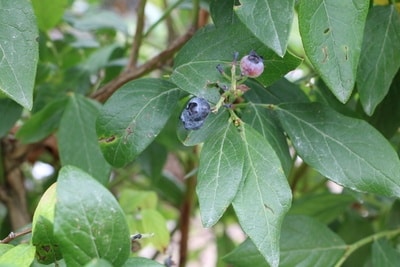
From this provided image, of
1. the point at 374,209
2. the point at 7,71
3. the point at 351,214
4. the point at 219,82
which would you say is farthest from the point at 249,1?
the point at 374,209

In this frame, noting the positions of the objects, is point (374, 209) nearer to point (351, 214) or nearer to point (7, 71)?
point (351, 214)

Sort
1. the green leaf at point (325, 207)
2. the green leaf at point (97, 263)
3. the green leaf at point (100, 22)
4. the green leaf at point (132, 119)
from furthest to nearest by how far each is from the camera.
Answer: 1. the green leaf at point (100, 22)
2. the green leaf at point (325, 207)
3. the green leaf at point (132, 119)
4. the green leaf at point (97, 263)

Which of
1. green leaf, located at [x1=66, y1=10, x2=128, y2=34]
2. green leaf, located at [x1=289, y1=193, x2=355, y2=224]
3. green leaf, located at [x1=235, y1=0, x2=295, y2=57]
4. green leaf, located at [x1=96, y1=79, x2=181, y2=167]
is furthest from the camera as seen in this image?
green leaf, located at [x1=66, y1=10, x2=128, y2=34]

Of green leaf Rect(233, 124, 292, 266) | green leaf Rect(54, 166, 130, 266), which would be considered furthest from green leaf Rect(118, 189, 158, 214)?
green leaf Rect(54, 166, 130, 266)

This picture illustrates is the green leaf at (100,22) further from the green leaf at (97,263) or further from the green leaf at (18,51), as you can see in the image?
the green leaf at (97,263)

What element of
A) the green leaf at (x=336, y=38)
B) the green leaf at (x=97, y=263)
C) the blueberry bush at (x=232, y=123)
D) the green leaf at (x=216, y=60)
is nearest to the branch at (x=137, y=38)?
the blueberry bush at (x=232, y=123)

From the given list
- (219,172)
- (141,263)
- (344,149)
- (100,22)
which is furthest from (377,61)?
(100,22)

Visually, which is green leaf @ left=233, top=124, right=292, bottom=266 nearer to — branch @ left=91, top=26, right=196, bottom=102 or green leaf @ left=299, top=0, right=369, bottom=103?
green leaf @ left=299, top=0, right=369, bottom=103
